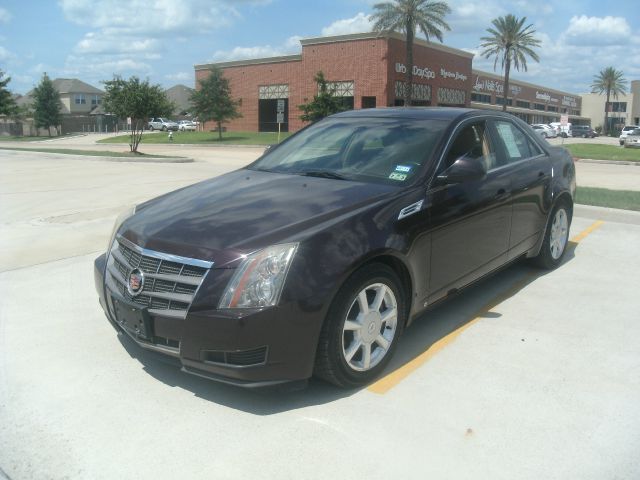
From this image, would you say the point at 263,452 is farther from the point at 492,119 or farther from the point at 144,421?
the point at 492,119

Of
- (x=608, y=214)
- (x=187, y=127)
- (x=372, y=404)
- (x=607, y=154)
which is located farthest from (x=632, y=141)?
(x=187, y=127)

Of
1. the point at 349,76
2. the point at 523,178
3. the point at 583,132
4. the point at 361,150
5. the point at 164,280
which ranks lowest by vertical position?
the point at 164,280

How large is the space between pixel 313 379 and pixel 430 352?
36.4 inches

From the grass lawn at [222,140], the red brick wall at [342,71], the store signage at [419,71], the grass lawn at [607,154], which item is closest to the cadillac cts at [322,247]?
the grass lawn at [607,154]

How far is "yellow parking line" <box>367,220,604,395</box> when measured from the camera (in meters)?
3.67

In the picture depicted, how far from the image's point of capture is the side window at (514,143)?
5.20 metres

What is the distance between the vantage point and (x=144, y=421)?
3.25 meters

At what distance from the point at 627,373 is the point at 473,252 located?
132 cm

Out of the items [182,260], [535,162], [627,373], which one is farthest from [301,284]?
[535,162]

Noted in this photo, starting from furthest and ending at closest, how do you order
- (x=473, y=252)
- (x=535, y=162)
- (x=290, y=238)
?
(x=535, y=162)
(x=473, y=252)
(x=290, y=238)

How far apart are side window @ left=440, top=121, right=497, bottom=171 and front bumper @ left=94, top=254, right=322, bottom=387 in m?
1.76

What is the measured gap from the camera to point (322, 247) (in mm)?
3246

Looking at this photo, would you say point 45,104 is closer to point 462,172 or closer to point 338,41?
point 338,41

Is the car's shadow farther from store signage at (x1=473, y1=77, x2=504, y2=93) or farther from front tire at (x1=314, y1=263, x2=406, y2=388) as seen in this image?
store signage at (x1=473, y1=77, x2=504, y2=93)
